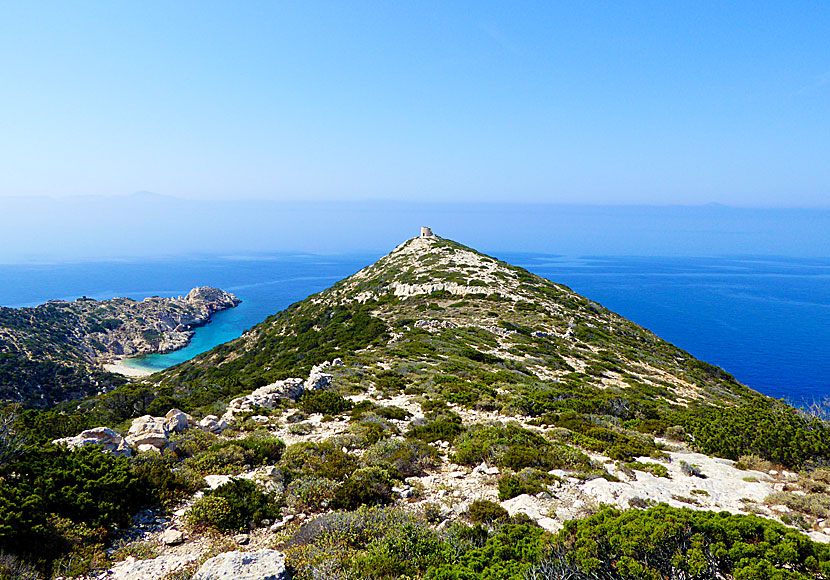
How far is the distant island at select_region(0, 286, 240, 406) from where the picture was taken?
58188mm

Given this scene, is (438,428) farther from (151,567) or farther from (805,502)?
(805,502)

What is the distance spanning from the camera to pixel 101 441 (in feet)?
35.0

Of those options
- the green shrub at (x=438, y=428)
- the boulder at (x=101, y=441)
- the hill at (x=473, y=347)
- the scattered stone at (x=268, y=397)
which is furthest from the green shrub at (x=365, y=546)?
the hill at (x=473, y=347)

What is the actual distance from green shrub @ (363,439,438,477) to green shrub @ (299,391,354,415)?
4814mm

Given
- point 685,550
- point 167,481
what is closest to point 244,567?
point 167,481

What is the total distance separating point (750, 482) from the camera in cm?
1056

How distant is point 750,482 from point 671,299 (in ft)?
606

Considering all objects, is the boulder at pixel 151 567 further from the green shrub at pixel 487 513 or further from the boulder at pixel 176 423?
the boulder at pixel 176 423

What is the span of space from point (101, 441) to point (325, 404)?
7.93 m

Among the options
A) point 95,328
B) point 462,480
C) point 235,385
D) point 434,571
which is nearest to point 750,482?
point 462,480

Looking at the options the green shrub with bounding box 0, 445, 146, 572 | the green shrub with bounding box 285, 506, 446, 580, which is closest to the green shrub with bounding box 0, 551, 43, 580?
the green shrub with bounding box 0, 445, 146, 572

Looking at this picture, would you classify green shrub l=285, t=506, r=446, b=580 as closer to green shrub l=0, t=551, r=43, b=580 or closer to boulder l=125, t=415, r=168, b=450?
green shrub l=0, t=551, r=43, b=580

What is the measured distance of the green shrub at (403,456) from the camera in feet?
35.4

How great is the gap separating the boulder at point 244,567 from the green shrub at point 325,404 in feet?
33.7
